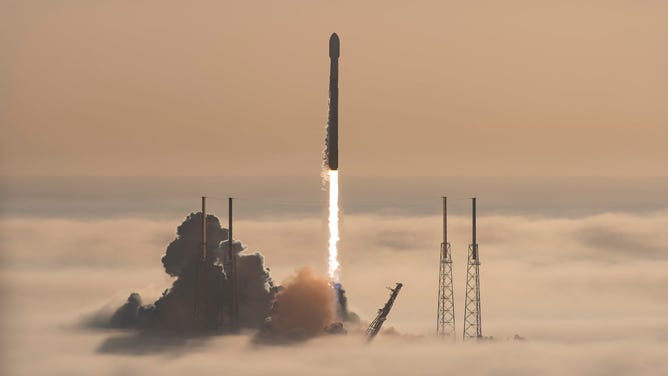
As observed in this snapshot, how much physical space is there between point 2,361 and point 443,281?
61.3 m

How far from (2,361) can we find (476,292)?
6350 centimetres

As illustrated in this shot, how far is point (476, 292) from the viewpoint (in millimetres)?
199875

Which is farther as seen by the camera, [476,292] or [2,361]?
[476,292]

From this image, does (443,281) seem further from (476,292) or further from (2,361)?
(2,361)

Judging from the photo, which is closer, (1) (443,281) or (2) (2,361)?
(2) (2,361)

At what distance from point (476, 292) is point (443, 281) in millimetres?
3700

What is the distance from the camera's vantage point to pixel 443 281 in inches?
7869

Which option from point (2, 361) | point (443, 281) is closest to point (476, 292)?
point (443, 281)
